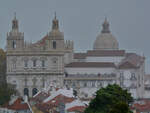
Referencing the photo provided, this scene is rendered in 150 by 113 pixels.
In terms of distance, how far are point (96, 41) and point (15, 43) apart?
1669 inches

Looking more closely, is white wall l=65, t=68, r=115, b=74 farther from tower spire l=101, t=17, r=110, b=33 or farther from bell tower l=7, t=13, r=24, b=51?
tower spire l=101, t=17, r=110, b=33

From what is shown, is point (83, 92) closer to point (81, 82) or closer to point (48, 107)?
point (81, 82)

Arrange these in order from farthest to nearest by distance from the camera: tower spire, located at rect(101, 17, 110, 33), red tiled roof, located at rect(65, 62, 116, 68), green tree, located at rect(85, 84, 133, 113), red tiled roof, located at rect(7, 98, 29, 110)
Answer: tower spire, located at rect(101, 17, 110, 33) < red tiled roof, located at rect(65, 62, 116, 68) < red tiled roof, located at rect(7, 98, 29, 110) < green tree, located at rect(85, 84, 133, 113)

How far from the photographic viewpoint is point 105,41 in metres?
187

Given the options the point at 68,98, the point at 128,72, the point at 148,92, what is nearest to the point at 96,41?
the point at 148,92

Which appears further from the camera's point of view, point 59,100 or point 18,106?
point 59,100

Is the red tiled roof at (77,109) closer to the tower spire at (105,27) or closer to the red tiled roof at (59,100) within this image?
the red tiled roof at (59,100)

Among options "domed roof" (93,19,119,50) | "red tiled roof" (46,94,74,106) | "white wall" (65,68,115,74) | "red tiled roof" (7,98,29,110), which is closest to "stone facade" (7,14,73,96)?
"white wall" (65,68,115,74)

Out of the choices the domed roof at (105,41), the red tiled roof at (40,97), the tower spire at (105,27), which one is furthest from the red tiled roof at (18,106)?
the tower spire at (105,27)

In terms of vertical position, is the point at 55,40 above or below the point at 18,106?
above

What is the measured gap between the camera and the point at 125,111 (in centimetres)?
6031

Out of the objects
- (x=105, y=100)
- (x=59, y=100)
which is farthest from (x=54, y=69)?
(x=105, y=100)

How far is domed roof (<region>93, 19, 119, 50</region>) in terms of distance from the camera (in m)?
185

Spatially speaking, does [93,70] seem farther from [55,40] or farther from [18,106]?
[18,106]
